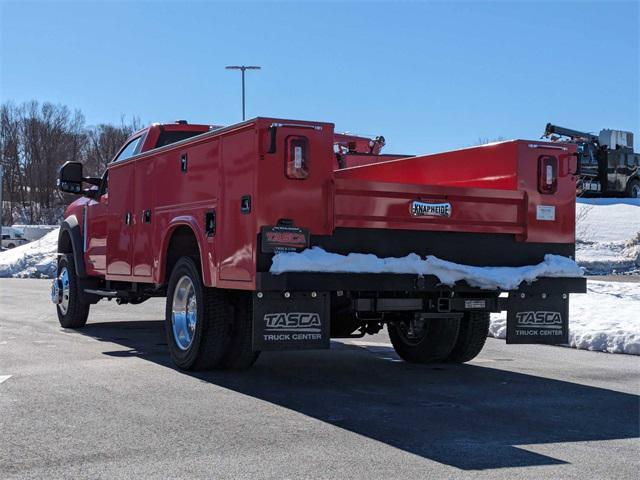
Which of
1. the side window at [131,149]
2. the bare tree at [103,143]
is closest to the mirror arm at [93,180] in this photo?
the side window at [131,149]

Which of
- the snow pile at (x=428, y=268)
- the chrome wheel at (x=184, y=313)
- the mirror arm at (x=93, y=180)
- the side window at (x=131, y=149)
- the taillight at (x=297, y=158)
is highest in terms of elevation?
the side window at (x=131, y=149)

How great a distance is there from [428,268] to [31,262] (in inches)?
1059

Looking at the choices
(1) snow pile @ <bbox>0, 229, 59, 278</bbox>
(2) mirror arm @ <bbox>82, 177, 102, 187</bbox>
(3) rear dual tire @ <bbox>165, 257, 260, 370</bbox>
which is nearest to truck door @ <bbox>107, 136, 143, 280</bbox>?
(2) mirror arm @ <bbox>82, 177, 102, 187</bbox>

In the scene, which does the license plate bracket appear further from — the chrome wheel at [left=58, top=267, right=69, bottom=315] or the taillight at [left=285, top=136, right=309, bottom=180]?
the chrome wheel at [left=58, top=267, right=69, bottom=315]

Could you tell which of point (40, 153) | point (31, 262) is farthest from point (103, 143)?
point (31, 262)

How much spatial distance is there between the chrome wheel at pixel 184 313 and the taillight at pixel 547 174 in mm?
3285

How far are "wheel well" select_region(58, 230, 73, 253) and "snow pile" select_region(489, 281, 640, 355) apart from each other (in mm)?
5925

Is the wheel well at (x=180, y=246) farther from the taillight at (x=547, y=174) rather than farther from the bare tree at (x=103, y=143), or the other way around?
the bare tree at (x=103, y=143)

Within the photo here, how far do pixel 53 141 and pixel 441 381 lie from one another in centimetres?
7993

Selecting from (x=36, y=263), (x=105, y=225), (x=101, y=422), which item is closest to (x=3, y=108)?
(x=36, y=263)

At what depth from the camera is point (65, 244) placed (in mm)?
12477

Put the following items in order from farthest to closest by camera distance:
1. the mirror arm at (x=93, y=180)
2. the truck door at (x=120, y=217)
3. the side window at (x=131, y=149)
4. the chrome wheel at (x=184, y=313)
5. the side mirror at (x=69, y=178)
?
the side mirror at (x=69, y=178), the mirror arm at (x=93, y=180), the side window at (x=131, y=149), the truck door at (x=120, y=217), the chrome wheel at (x=184, y=313)

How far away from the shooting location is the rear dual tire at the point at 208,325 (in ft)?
25.7

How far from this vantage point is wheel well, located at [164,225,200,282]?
850 cm
